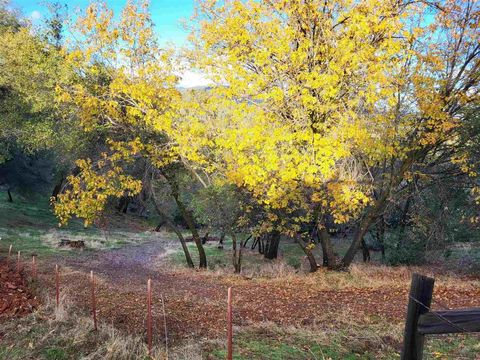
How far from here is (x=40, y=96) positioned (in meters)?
17.8

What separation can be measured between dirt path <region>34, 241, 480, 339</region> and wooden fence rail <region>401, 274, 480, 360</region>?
5.49 metres

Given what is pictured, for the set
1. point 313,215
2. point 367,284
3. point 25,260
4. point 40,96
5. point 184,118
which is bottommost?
point 25,260

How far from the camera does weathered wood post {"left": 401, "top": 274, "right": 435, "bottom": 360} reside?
3336mm

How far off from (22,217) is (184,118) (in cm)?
2939

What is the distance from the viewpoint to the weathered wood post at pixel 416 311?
3336mm

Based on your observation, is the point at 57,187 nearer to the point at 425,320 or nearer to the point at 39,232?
the point at 39,232

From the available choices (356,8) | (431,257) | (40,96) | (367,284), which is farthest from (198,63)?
(431,257)

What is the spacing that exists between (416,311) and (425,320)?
3.8 inches

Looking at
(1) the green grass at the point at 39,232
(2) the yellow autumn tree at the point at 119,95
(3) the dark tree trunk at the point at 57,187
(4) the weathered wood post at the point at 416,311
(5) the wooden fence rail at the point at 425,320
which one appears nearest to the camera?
(5) the wooden fence rail at the point at 425,320

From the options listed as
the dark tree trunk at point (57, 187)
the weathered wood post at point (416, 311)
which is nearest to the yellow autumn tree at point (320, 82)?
the weathered wood post at point (416, 311)

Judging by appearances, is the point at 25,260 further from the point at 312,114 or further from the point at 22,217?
the point at 22,217

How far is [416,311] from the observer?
3365mm

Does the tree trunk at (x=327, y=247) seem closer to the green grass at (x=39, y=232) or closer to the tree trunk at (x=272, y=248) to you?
the tree trunk at (x=272, y=248)

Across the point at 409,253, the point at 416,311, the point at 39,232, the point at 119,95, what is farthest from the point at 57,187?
the point at 416,311
